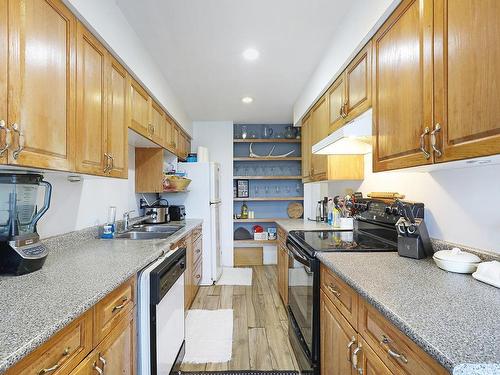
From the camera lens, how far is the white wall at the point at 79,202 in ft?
5.64

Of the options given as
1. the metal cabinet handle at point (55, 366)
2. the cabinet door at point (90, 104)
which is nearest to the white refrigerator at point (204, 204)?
the cabinet door at point (90, 104)

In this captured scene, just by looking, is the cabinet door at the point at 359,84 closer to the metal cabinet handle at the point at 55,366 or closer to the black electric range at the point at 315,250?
the black electric range at the point at 315,250

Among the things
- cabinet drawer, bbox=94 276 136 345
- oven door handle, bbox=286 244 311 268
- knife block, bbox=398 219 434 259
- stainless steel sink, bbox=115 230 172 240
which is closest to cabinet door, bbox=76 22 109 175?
cabinet drawer, bbox=94 276 136 345

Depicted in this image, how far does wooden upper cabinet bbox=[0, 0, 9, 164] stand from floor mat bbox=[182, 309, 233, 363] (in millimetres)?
1878

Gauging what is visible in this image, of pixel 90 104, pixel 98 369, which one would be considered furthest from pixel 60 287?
pixel 90 104

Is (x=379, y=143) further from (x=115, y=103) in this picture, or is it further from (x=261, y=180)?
(x=261, y=180)

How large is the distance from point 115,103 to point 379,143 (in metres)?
1.69

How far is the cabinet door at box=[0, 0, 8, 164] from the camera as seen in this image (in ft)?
3.17

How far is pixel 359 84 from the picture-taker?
1.86 meters

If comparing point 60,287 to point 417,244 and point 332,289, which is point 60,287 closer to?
point 332,289

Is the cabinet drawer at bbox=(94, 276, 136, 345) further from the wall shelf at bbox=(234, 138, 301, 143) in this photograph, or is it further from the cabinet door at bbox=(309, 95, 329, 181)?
the wall shelf at bbox=(234, 138, 301, 143)

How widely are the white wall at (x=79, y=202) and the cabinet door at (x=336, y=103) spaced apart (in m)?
1.85

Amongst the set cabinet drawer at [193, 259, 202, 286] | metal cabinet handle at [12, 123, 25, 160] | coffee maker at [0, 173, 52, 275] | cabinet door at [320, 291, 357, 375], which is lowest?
cabinet drawer at [193, 259, 202, 286]

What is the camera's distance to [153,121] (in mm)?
2689
